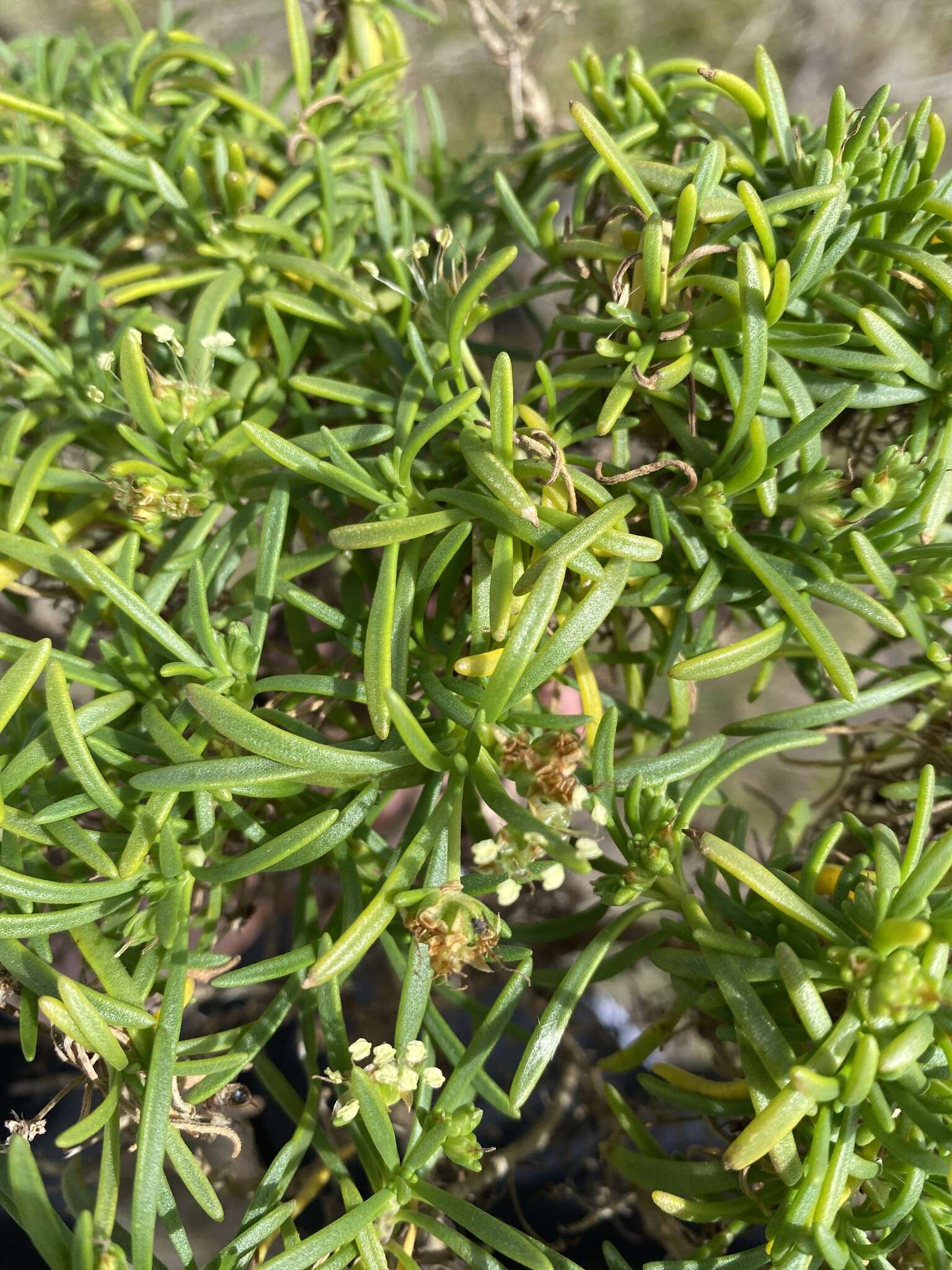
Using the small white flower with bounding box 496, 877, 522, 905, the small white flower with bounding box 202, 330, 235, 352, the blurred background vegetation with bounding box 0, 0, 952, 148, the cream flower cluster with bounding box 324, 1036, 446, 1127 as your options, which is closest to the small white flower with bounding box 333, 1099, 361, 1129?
the cream flower cluster with bounding box 324, 1036, 446, 1127

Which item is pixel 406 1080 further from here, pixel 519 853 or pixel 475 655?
pixel 475 655

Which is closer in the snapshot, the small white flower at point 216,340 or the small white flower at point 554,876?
the small white flower at point 554,876

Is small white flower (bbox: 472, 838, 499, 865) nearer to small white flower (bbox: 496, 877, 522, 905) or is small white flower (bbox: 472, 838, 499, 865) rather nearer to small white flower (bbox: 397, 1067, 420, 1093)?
small white flower (bbox: 496, 877, 522, 905)

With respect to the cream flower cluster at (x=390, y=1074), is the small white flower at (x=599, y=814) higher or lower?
higher

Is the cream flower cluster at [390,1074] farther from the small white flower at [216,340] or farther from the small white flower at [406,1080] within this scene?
the small white flower at [216,340]

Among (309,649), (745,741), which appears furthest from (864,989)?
(309,649)

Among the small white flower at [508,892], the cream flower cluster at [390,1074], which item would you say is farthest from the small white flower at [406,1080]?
the small white flower at [508,892]

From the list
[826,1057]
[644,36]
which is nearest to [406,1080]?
[826,1057]
